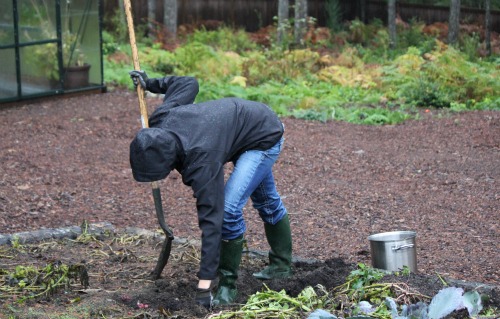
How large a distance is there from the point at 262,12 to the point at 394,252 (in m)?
21.5

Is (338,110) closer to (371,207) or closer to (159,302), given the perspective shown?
(371,207)

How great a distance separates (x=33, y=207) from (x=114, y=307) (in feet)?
10.7

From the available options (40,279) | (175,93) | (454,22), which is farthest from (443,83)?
(40,279)

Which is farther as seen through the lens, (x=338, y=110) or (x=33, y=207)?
(x=338, y=110)

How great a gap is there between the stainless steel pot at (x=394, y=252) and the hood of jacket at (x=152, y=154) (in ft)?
5.75

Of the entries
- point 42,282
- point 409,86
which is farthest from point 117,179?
point 409,86

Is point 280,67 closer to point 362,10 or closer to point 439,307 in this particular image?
point 362,10

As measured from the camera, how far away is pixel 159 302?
17.4 feet

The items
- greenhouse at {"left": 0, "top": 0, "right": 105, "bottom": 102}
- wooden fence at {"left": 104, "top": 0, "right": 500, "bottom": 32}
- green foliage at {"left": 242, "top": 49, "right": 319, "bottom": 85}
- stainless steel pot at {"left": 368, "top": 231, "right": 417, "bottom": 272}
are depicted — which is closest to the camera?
stainless steel pot at {"left": 368, "top": 231, "right": 417, "bottom": 272}

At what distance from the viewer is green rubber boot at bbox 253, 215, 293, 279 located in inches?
230

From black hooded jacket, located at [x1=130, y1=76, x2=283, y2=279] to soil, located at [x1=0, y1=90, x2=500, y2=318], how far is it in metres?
0.60

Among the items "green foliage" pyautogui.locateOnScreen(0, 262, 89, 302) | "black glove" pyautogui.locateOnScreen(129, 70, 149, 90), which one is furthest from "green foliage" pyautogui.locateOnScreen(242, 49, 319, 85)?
"green foliage" pyautogui.locateOnScreen(0, 262, 89, 302)

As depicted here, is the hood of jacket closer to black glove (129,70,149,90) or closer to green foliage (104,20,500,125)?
black glove (129,70,149,90)

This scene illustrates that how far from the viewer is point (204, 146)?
4.85 metres
